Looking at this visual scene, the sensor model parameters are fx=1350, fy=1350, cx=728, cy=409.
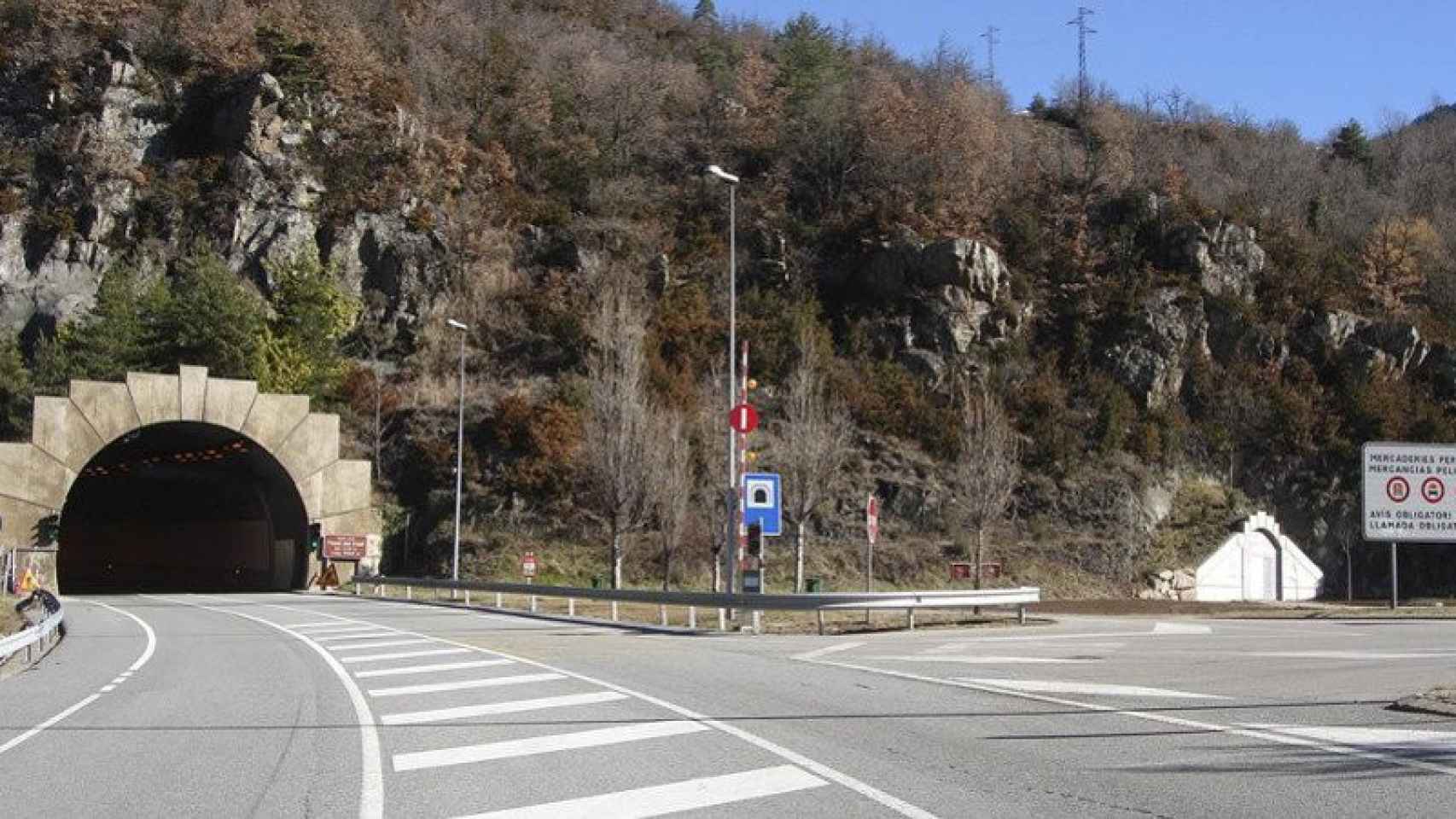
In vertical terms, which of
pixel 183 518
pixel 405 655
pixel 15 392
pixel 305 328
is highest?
pixel 305 328

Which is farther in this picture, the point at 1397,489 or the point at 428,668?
the point at 1397,489

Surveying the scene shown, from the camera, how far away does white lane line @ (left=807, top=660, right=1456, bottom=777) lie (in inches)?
388

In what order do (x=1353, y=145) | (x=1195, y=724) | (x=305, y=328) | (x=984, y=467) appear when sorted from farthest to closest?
(x=1353, y=145)
(x=305, y=328)
(x=984, y=467)
(x=1195, y=724)

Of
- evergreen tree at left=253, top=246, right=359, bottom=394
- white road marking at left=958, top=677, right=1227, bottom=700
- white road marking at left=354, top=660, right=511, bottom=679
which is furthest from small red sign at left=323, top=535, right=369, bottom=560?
white road marking at left=958, top=677, right=1227, bottom=700

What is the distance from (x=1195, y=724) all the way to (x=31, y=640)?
16.6 meters

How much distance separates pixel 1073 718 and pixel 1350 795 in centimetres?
405

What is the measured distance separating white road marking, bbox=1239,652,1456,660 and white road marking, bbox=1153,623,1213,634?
557 centimetres

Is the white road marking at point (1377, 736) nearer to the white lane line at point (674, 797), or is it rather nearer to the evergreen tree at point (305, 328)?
the white lane line at point (674, 797)

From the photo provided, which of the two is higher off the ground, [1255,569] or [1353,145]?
[1353,145]

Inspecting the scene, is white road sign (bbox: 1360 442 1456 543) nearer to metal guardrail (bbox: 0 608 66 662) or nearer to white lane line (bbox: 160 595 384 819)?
white lane line (bbox: 160 595 384 819)

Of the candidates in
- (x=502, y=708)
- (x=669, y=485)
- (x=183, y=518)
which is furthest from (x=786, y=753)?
(x=183, y=518)

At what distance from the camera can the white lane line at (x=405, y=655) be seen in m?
20.2

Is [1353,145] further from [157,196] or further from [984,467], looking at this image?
[157,196]

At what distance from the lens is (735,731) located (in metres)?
11.6
